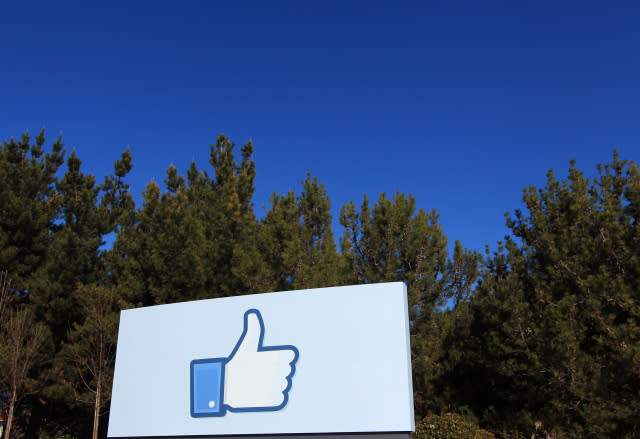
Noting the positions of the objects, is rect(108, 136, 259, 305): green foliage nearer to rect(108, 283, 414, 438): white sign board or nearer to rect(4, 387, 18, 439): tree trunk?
rect(4, 387, 18, 439): tree trunk

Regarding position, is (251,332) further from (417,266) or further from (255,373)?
(417,266)

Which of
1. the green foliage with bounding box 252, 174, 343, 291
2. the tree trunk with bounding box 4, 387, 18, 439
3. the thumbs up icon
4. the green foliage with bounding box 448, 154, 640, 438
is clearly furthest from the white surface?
the tree trunk with bounding box 4, 387, 18, 439

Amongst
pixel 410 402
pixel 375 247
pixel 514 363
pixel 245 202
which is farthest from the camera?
pixel 245 202

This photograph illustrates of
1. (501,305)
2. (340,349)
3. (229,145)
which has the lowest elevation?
(340,349)

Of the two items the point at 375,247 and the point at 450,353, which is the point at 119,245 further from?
the point at 450,353

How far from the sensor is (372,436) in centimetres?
553

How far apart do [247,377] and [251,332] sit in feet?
1.82

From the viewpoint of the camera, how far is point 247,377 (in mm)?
6211

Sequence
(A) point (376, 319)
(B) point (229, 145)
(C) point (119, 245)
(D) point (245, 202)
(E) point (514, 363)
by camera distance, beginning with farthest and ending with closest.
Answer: (B) point (229, 145) < (D) point (245, 202) < (C) point (119, 245) < (E) point (514, 363) < (A) point (376, 319)

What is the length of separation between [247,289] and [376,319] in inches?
248

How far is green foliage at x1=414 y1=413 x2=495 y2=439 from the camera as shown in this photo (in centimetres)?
920

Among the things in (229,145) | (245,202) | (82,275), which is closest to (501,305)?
(245,202)

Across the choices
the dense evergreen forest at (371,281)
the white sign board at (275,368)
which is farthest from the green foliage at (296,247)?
the white sign board at (275,368)

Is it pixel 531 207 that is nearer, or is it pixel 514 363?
pixel 514 363
